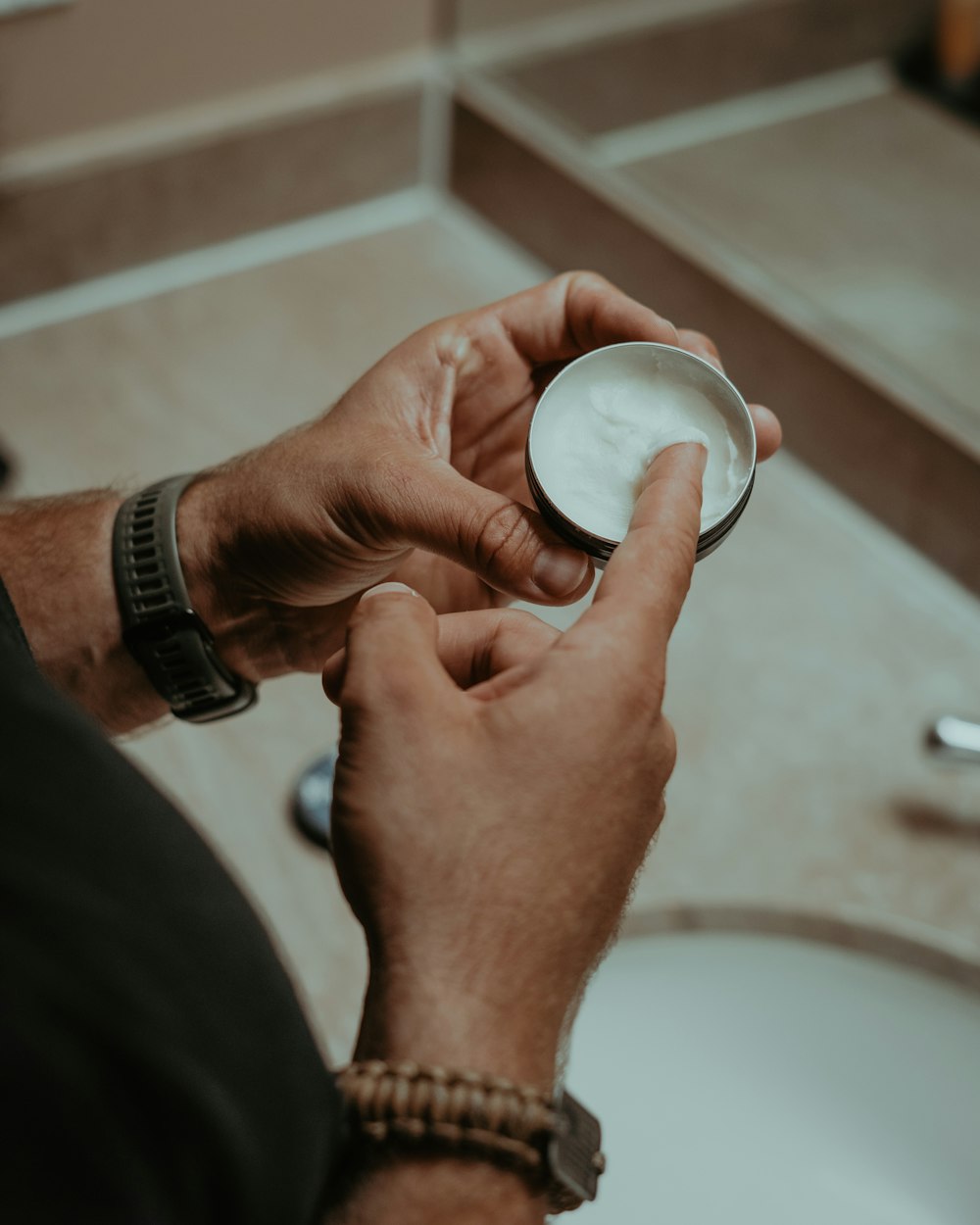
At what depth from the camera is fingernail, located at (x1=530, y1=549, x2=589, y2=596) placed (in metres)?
0.51

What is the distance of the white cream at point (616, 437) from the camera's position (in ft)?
1.68

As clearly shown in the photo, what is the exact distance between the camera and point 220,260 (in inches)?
46.5

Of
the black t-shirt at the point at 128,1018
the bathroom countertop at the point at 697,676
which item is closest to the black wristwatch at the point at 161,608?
the bathroom countertop at the point at 697,676

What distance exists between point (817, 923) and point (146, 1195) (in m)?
0.51

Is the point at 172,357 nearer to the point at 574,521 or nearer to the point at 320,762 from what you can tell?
the point at 320,762

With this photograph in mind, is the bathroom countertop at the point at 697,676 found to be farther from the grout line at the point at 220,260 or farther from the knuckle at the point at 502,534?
the knuckle at the point at 502,534

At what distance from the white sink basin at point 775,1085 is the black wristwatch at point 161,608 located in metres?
0.31

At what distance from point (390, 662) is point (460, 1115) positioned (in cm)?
15

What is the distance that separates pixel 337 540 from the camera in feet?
1.98

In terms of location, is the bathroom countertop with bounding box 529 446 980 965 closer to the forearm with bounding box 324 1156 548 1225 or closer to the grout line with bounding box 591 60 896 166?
the forearm with bounding box 324 1156 548 1225

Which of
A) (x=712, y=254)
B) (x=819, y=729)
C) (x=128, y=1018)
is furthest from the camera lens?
(x=712, y=254)

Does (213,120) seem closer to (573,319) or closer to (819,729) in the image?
(573,319)

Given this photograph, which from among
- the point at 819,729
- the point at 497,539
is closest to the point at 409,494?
the point at 497,539

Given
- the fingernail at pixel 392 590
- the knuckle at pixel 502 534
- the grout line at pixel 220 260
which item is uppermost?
the fingernail at pixel 392 590
